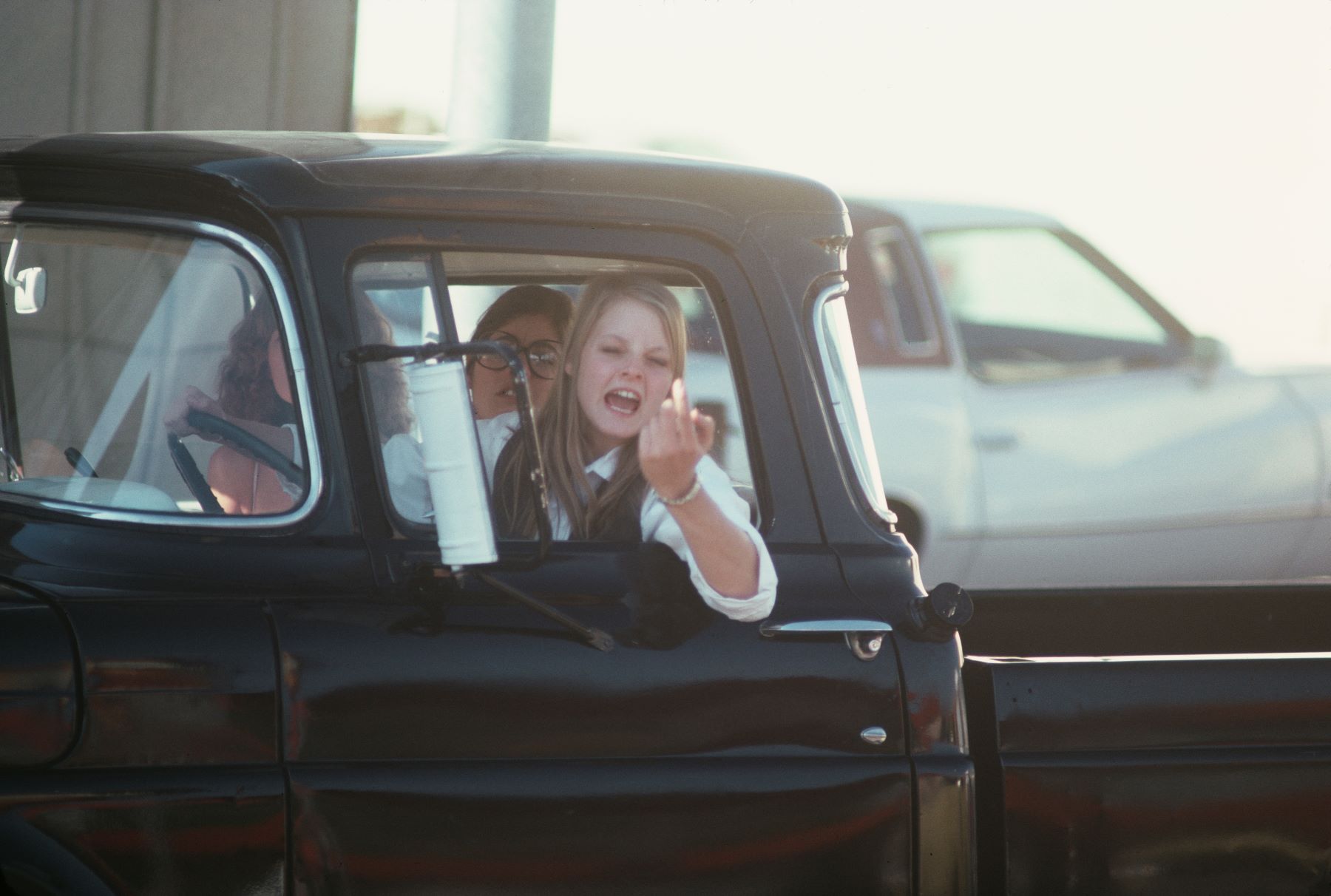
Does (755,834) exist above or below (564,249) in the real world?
below

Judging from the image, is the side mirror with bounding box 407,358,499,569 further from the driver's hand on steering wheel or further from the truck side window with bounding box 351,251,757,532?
the driver's hand on steering wheel

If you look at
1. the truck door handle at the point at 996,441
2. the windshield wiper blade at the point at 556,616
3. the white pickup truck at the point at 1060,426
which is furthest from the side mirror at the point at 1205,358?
the windshield wiper blade at the point at 556,616

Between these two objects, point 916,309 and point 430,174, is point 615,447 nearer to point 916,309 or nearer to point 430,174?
point 430,174

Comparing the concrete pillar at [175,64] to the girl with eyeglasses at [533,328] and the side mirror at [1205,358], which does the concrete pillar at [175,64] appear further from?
the girl with eyeglasses at [533,328]

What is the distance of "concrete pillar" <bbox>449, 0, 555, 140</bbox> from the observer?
4.70 metres

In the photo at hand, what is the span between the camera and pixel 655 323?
2562 millimetres

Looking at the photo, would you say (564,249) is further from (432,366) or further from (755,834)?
(755,834)

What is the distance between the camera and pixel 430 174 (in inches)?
94.7

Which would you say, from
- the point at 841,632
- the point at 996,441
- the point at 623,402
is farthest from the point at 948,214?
the point at 841,632

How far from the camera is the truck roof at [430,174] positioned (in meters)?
2.35

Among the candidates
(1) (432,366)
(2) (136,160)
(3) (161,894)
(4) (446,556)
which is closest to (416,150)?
(2) (136,160)

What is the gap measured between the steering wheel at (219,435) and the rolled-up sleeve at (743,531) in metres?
0.57

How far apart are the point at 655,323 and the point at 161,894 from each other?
3.72 feet

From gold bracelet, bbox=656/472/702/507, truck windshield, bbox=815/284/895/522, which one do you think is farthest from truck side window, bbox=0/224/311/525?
truck windshield, bbox=815/284/895/522
